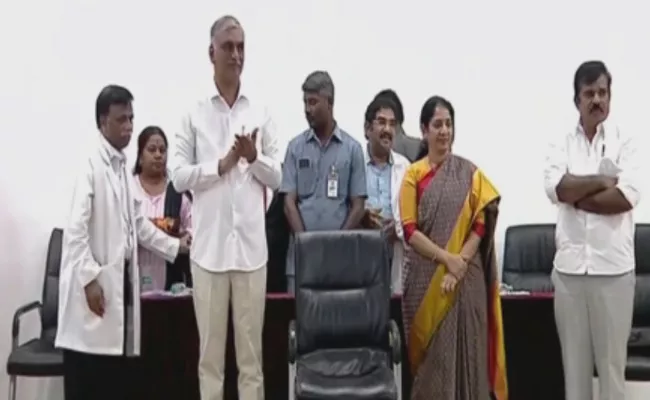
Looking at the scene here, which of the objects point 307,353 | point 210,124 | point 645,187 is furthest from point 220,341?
point 645,187

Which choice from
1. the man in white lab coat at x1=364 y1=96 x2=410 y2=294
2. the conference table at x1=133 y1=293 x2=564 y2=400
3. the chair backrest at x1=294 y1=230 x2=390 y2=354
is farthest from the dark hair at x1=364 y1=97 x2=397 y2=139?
the conference table at x1=133 y1=293 x2=564 y2=400

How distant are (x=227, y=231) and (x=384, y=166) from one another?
1.32 meters

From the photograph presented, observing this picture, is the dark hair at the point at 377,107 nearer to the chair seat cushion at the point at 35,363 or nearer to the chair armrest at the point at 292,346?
the chair armrest at the point at 292,346

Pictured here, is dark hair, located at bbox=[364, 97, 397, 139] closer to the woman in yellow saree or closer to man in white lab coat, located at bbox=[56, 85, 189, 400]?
the woman in yellow saree

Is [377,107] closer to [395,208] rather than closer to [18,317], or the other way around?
[395,208]

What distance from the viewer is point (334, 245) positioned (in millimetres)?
3617

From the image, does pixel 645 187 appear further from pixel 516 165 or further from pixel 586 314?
pixel 586 314

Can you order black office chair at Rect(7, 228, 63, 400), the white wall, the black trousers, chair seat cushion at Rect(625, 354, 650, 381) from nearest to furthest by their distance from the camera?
the black trousers
chair seat cushion at Rect(625, 354, 650, 381)
black office chair at Rect(7, 228, 63, 400)
the white wall

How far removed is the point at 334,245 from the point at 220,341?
656mm

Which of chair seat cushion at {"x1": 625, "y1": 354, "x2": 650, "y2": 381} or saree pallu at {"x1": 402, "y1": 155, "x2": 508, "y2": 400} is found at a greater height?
saree pallu at {"x1": 402, "y1": 155, "x2": 508, "y2": 400}

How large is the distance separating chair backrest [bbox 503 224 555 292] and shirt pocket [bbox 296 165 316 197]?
1.38 meters

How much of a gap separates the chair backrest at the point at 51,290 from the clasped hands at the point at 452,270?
2.11 m

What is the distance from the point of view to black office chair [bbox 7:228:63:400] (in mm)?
3900

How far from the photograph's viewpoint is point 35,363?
12.8 feet
